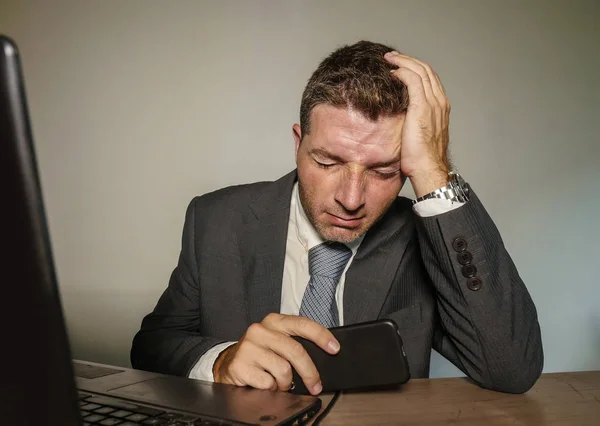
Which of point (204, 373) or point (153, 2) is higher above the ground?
point (153, 2)

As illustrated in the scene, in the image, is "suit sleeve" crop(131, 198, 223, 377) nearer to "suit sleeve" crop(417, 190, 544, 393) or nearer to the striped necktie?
the striped necktie

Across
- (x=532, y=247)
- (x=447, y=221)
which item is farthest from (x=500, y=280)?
(x=532, y=247)

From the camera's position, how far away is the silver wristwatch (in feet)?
3.28

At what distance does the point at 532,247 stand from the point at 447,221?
4.11ft

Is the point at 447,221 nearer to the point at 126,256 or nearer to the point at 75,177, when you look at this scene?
the point at 126,256

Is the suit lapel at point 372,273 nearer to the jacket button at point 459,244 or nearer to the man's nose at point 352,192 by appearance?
the man's nose at point 352,192

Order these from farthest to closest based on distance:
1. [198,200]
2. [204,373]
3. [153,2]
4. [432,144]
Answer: [153,2] → [198,200] → [432,144] → [204,373]

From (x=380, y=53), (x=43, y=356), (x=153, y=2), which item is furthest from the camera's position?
(x=153, y=2)

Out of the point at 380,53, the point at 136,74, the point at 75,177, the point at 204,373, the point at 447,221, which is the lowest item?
the point at 204,373

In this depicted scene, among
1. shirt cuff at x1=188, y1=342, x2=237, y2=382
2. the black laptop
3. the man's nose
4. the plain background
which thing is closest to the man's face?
the man's nose

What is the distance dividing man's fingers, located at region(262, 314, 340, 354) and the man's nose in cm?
45

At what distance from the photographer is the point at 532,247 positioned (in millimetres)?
2021

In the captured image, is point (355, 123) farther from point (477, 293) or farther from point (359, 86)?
point (477, 293)

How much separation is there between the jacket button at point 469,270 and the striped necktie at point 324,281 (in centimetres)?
35
